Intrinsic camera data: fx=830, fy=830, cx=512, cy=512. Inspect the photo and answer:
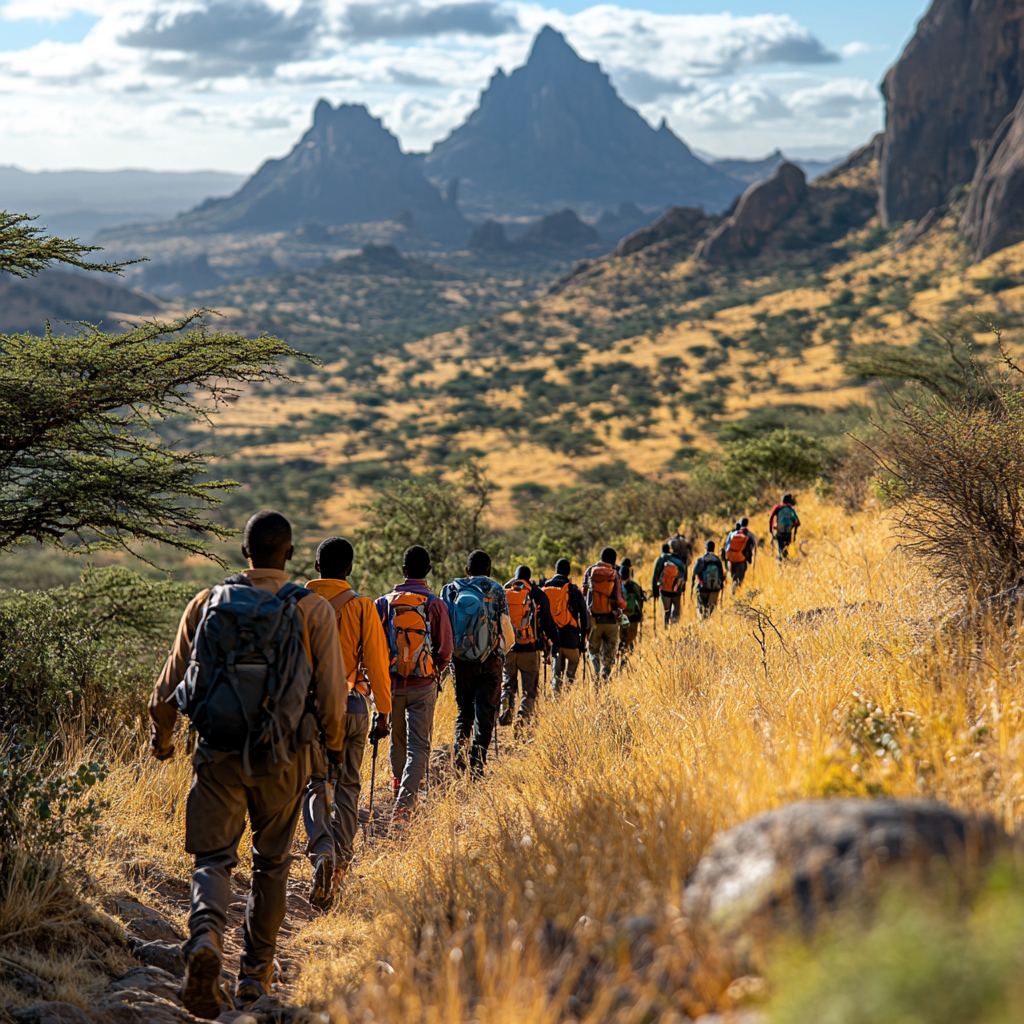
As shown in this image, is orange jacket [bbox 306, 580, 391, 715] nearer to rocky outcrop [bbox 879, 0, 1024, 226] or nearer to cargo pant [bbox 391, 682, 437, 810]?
cargo pant [bbox 391, 682, 437, 810]

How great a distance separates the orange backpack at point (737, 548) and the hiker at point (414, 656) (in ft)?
23.4

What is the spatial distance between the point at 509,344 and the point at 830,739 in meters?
96.6

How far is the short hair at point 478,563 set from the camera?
6.00 meters

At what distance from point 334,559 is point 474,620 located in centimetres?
162

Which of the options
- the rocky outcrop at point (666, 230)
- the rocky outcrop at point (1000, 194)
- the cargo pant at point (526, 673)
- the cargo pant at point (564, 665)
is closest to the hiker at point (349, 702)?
the cargo pant at point (526, 673)

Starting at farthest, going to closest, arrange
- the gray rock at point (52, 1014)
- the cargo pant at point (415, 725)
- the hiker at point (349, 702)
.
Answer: the cargo pant at point (415, 725) < the hiker at point (349, 702) < the gray rock at point (52, 1014)

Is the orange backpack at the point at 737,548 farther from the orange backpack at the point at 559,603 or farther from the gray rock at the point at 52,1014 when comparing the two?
the gray rock at the point at 52,1014

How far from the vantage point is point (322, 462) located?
5966 cm

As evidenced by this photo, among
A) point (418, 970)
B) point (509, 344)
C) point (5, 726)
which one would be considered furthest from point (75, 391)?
point (509, 344)

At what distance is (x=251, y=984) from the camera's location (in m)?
3.16

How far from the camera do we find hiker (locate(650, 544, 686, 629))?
33.7ft

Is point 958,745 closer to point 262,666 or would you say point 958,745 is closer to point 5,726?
point 262,666

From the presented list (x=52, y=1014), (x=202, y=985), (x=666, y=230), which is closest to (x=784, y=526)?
(x=202, y=985)

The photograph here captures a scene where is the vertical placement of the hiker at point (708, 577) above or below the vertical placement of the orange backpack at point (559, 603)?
below
